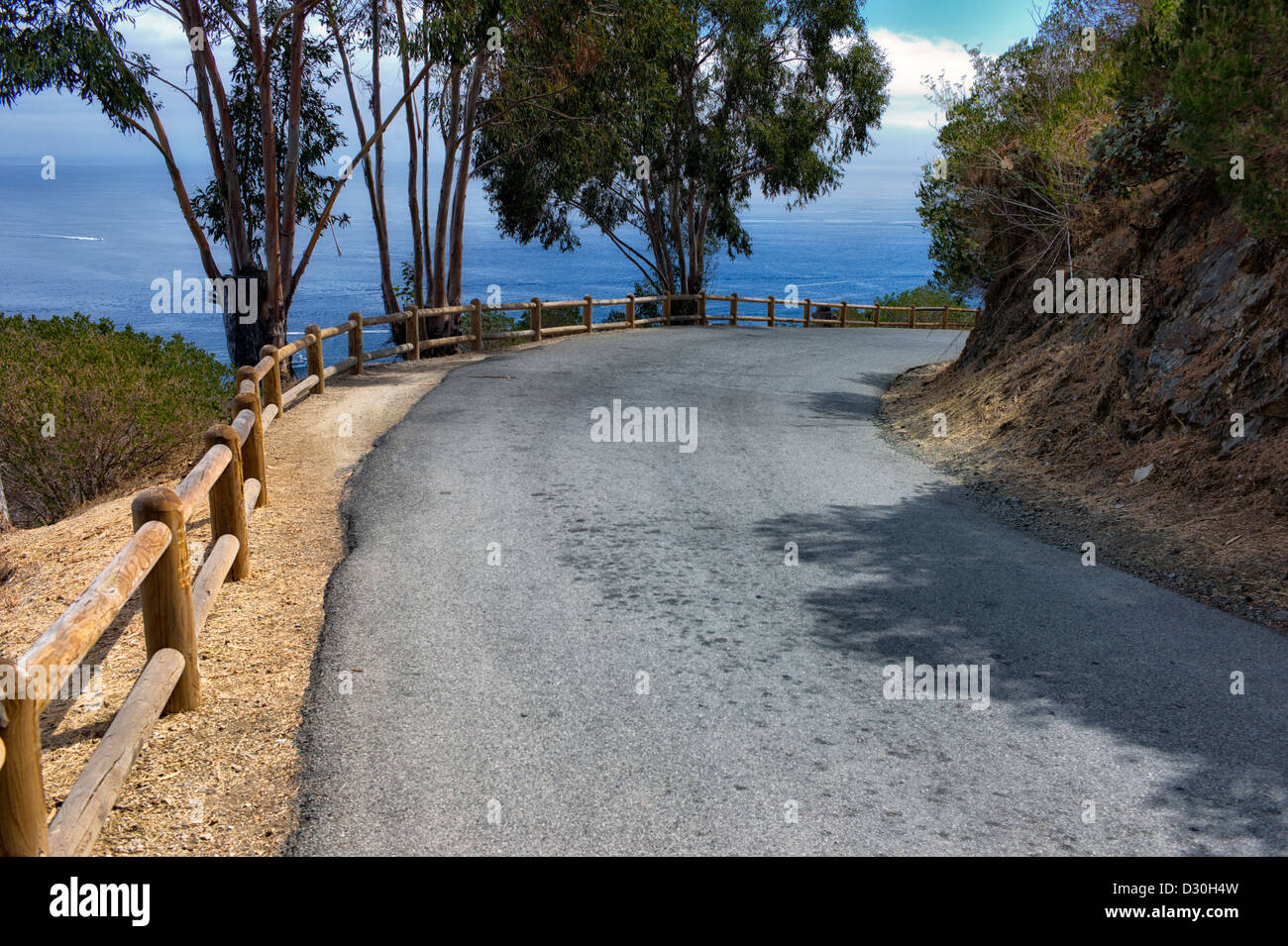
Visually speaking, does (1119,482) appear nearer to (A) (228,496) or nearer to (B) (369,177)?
(A) (228,496)

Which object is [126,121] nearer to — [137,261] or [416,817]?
[416,817]

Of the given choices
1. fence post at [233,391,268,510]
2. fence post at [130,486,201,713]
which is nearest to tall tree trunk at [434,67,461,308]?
fence post at [233,391,268,510]

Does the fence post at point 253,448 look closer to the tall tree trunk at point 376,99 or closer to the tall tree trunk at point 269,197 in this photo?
the tall tree trunk at point 269,197

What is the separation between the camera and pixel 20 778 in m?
3.34

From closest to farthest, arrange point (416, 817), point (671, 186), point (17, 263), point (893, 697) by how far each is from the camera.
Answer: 1. point (416, 817)
2. point (893, 697)
3. point (671, 186)
4. point (17, 263)

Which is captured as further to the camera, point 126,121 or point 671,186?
point 671,186

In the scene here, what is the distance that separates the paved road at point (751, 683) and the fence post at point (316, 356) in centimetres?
563

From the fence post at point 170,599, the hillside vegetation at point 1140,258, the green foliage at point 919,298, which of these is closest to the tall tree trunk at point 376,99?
the hillside vegetation at point 1140,258

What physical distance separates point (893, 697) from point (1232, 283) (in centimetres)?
739

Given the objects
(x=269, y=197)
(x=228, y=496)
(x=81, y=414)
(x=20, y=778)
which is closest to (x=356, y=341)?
(x=269, y=197)

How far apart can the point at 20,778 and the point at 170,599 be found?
76.7 inches

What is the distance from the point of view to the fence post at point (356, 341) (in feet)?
58.3

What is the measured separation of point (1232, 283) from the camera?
411 inches
